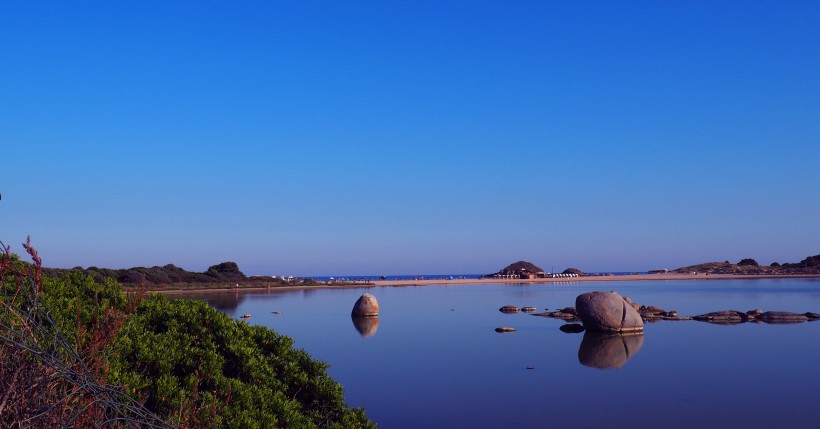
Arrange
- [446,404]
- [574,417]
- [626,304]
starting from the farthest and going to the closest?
[626,304]
[446,404]
[574,417]

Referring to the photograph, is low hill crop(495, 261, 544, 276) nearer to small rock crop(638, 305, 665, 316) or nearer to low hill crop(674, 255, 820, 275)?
low hill crop(674, 255, 820, 275)

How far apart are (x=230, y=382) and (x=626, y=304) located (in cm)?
2736

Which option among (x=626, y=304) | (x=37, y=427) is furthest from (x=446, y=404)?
(x=626, y=304)

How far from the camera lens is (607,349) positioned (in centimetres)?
2578

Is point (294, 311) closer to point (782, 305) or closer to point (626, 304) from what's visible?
point (626, 304)

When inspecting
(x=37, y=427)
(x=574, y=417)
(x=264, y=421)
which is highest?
(x=37, y=427)

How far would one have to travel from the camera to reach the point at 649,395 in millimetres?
17047

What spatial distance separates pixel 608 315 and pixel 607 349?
5.60 metres

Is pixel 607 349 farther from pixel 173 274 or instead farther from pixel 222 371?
pixel 173 274

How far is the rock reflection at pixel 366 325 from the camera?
3067 centimetres

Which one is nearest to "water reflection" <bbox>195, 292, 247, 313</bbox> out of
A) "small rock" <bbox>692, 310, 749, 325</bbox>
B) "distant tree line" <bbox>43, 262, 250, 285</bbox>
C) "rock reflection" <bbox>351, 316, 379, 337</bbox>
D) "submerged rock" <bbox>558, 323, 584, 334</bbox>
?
"rock reflection" <bbox>351, 316, 379, 337</bbox>

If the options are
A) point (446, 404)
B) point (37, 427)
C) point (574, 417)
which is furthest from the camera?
point (446, 404)

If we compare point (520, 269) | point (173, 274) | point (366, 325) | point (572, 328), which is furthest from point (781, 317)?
point (520, 269)

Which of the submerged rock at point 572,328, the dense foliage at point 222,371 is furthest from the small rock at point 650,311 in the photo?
the dense foliage at point 222,371
